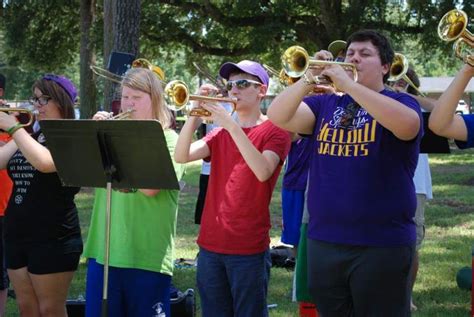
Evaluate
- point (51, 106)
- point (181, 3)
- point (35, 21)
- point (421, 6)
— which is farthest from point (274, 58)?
point (51, 106)

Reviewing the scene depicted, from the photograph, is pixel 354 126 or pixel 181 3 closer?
pixel 354 126

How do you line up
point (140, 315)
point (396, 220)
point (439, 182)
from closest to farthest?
point (396, 220)
point (140, 315)
point (439, 182)

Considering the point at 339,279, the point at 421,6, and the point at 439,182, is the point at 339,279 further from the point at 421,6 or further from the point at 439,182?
the point at 421,6

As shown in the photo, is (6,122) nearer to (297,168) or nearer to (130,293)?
(130,293)

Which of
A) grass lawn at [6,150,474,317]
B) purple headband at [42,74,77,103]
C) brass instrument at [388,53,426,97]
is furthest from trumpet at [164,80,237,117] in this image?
grass lawn at [6,150,474,317]

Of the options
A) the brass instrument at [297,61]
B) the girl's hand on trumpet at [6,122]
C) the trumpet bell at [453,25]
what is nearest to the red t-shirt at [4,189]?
the girl's hand on trumpet at [6,122]

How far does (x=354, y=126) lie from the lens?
3.17 m

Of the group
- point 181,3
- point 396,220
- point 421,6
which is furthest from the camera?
point 181,3

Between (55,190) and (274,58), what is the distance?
1854cm

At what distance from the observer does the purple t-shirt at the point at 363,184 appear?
3.05 m

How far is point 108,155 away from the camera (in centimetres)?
343

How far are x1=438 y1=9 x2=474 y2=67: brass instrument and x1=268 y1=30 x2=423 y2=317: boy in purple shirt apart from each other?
347 mm

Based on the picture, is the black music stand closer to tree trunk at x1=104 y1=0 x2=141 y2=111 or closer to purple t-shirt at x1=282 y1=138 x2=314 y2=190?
purple t-shirt at x1=282 y1=138 x2=314 y2=190

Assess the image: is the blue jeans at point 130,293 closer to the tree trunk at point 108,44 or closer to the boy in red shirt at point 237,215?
the boy in red shirt at point 237,215
